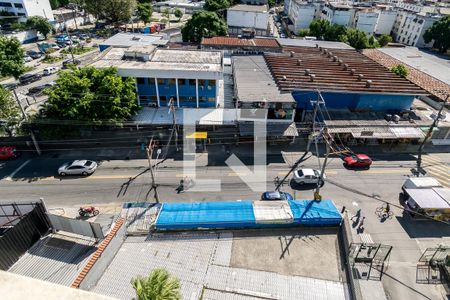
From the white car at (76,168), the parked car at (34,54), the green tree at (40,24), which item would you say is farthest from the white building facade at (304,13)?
the white car at (76,168)

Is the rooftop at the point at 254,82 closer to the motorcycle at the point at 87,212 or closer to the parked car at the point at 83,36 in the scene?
the motorcycle at the point at 87,212

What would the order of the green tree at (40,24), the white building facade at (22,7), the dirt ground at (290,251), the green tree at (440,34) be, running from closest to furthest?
the dirt ground at (290,251) < the green tree at (440,34) < the green tree at (40,24) < the white building facade at (22,7)

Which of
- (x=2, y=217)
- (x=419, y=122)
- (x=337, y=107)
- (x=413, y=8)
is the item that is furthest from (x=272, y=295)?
(x=413, y=8)

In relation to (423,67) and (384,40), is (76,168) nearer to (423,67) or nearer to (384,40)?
(423,67)

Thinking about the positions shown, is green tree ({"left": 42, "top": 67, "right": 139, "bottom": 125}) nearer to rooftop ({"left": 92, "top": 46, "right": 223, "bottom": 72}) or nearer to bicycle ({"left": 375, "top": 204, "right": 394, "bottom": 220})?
rooftop ({"left": 92, "top": 46, "right": 223, "bottom": 72})

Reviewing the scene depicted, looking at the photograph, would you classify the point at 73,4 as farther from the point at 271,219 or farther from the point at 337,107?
the point at 271,219

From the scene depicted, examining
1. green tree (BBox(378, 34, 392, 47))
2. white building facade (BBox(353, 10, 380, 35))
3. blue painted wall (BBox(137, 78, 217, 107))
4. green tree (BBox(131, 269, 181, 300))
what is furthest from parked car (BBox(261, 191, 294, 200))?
white building facade (BBox(353, 10, 380, 35))
